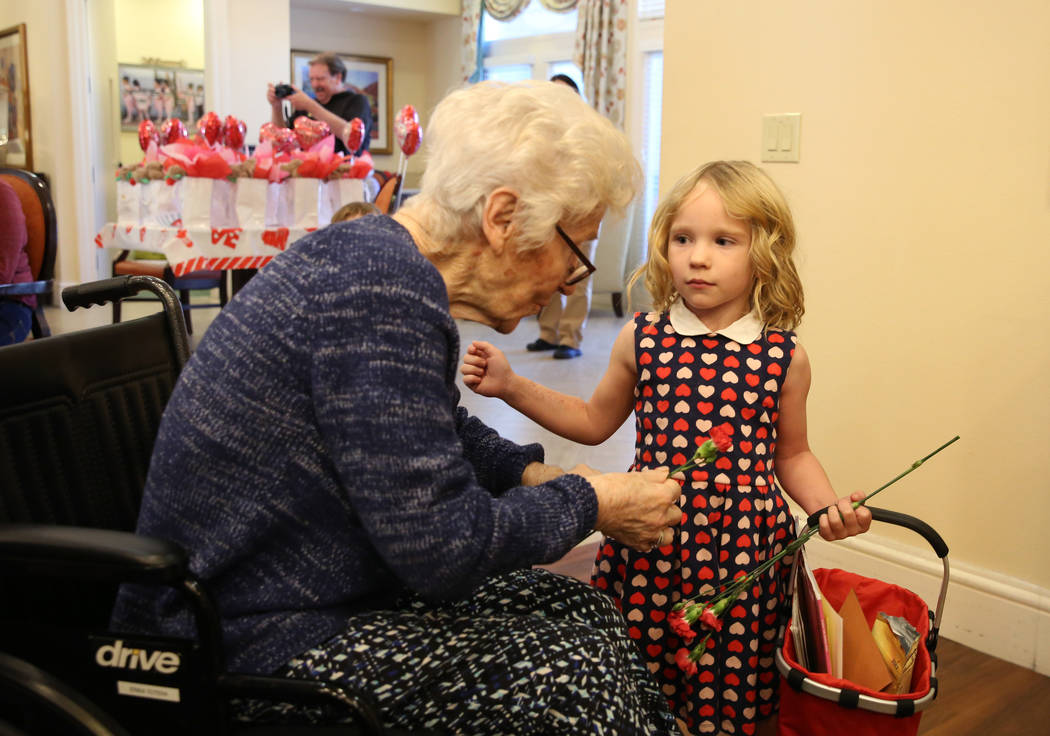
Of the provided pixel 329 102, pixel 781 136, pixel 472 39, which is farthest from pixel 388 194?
pixel 472 39

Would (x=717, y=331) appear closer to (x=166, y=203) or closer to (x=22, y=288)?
(x=22, y=288)

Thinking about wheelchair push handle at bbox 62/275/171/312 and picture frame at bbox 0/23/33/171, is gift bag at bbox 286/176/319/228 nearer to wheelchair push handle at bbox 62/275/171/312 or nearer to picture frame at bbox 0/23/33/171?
wheelchair push handle at bbox 62/275/171/312

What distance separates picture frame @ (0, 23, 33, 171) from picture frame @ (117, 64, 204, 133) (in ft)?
2.55

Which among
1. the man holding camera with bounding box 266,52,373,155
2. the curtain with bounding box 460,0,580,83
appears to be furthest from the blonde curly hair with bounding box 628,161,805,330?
the curtain with bounding box 460,0,580,83

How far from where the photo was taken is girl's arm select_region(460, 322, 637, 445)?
1.61 meters

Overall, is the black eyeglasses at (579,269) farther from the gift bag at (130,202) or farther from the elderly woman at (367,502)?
the gift bag at (130,202)

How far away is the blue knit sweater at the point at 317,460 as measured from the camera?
97 centimetres

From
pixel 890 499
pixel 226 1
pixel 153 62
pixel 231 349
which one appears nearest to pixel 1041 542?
pixel 890 499

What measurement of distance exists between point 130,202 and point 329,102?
1970mm

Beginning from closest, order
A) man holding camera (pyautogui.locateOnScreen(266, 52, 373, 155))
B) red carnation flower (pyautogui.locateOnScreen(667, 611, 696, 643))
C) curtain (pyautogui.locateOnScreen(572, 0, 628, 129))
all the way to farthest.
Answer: red carnation flower (pyautogui.locateOnScreen(667, 611, 696, 643)) → man holding camera (pyautogui.locateOnScreen(266, 52, 373, 155)) → curtain (pyautogui.locateOnScreen(572, 0, 628, 129))

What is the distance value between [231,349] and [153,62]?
880cm

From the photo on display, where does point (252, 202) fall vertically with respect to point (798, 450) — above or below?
above

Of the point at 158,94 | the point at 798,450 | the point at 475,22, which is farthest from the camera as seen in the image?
the point at 475,22

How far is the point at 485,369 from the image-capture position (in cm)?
161
